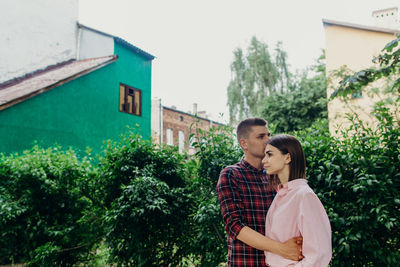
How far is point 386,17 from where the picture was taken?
21.6 metres

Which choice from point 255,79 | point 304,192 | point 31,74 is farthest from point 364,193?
point 255,79

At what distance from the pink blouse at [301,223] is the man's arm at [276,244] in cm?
4

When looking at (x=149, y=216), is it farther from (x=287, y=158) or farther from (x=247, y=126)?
(x=287, y=158)

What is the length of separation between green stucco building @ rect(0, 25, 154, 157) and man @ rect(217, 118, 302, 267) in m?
7.48

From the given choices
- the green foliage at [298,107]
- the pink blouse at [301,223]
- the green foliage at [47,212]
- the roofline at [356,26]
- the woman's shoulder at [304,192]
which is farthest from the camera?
the green foliage at [298,107]

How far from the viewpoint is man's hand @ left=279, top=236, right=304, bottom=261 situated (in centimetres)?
182

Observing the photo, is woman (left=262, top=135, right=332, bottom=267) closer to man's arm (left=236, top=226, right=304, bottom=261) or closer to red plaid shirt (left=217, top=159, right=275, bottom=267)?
man's arm (left=236, top=226, right=304, bottom=261)

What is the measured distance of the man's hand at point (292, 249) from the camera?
1824 millimetres

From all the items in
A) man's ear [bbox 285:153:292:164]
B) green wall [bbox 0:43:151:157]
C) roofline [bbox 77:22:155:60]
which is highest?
roofline [bbox 77:22:155:60]

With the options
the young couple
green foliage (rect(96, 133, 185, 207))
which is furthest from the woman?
green foliage (rect(96, 133, 185, 207))

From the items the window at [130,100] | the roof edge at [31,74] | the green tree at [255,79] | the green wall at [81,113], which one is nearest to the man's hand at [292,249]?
the green wall at [81,113]

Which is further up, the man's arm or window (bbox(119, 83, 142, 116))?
window (bbox(119, 83, 142, 116))

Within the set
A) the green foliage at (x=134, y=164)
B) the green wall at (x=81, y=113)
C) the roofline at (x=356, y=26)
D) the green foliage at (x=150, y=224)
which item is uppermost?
the roofline at (x=356, y=26)

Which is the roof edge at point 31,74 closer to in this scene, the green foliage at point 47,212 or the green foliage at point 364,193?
the green foliage at point 47,212
